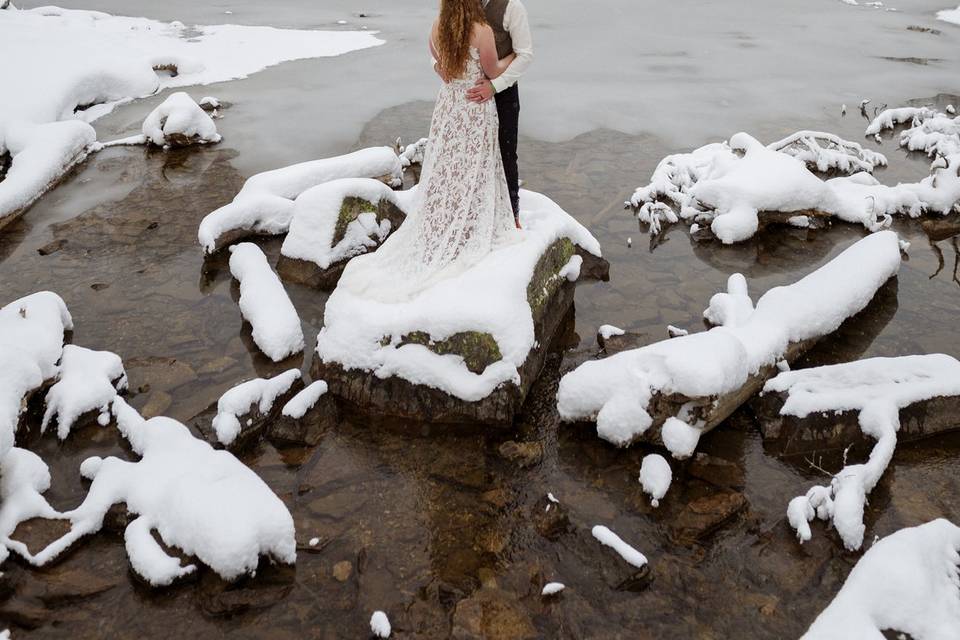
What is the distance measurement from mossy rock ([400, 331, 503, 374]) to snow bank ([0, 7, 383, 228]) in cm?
626

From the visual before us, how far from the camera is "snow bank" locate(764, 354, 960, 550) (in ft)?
13.5

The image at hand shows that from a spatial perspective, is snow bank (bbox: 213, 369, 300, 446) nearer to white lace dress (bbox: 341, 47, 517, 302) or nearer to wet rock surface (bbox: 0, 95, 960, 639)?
wet rock surface (bbox: 0, 95, 960, 639)

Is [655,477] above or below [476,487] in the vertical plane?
above

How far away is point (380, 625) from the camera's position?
11.5ft

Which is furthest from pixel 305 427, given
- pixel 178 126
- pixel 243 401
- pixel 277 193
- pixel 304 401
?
pixel 178 126

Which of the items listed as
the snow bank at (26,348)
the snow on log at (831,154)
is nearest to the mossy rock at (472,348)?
the snow bank at (26,348)

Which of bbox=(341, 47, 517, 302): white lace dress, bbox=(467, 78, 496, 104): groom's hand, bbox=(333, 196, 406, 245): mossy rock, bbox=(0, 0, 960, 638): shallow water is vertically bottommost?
bbox=(0, 0, 960, 638): shallow water

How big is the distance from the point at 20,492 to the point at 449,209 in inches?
137

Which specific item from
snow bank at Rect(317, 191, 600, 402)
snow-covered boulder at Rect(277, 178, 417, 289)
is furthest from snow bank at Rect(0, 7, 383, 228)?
snow bank at Rect(317, 191, 600, 402)

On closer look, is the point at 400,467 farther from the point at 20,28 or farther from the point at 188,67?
the point at 20,28

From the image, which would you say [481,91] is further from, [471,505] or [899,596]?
[899,596]

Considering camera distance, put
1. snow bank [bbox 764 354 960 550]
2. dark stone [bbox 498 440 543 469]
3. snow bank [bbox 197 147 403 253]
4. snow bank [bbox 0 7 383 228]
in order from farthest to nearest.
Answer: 1. snow bank [bbox 0 7 383 228]
2. snow bank [bbox 197 147 403 253]
3. dark stone [bbox 498 440 543 469]
4. snow bank [bbox 764 354 960 550]

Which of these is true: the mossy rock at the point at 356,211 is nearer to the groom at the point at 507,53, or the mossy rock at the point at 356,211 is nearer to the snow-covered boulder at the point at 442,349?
the snow-covered boulder at the point at 442,349

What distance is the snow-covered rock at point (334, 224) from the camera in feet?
22.2
